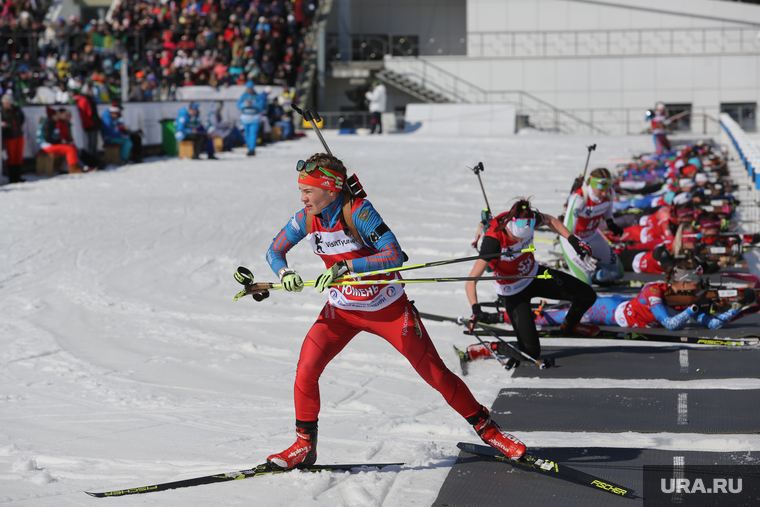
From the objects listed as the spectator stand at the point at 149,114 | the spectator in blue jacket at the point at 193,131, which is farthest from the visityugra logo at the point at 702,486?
the spectator in blue jacket at the point at 193,131

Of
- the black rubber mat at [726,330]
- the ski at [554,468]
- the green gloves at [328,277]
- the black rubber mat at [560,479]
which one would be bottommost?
the black rubber mat at [726,330]

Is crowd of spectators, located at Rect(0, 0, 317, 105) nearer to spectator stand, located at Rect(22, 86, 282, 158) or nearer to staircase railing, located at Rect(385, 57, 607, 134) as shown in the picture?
spectator stand, located at Rect(22, 86, 282, 158)

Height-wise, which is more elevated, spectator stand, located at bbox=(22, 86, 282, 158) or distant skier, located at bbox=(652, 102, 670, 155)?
spectator stand, located at bbox=(22, 86, 282, 158)

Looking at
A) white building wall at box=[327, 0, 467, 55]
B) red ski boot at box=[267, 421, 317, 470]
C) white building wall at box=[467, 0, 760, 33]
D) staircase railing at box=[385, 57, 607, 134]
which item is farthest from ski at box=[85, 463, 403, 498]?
white building wall at box=[327, 0, 467, 55]

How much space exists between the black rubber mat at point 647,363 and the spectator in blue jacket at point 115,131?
13.8m

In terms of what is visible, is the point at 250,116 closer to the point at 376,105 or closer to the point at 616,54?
the point at 376,105

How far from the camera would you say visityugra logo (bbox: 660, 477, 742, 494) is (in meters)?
4.04

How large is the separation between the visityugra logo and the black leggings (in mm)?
2451

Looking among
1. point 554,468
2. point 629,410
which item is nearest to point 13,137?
point 629,410

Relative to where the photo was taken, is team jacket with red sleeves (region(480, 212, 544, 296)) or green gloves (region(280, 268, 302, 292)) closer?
green gloves (region(280, 268, 302, 292))

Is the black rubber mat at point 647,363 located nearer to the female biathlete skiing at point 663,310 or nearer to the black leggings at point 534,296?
the black leggings at point 534,296

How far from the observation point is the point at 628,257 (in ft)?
33.9

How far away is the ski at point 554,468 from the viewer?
4.13 m

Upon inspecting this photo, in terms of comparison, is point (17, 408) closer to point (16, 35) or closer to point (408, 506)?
point (408, 506)
